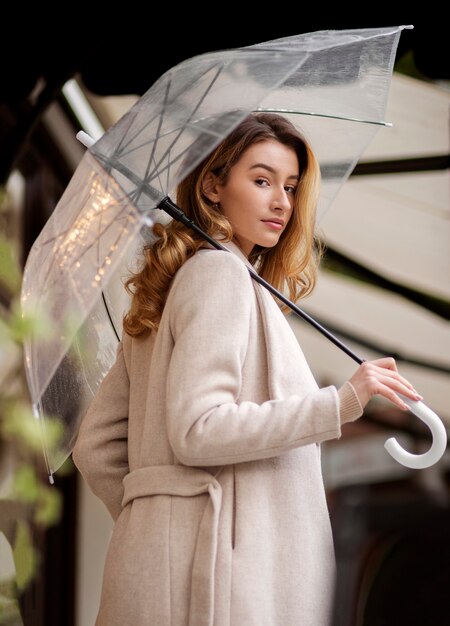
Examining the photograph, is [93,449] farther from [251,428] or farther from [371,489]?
[371,489]

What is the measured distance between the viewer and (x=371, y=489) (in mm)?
779

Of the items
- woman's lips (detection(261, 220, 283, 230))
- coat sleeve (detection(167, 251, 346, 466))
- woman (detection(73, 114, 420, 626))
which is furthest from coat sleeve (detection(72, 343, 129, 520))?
woman's lips (detection(261, 220, 283, 230))

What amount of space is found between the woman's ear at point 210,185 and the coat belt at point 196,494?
0.57 metres

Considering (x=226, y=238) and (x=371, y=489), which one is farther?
(x=226, y=238)

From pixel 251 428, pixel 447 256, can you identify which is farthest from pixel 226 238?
pixel 447 256

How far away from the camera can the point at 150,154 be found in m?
1.94

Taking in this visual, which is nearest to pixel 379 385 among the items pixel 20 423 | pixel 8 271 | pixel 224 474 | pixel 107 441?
pixel 224 474

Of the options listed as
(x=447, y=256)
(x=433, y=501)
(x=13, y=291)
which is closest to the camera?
(x=433, y=501)

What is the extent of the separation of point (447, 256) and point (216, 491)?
448cm

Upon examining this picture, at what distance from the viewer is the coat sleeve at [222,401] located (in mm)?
1705

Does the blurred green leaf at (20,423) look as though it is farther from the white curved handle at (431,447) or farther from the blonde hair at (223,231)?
the white curved handle at (431,447)

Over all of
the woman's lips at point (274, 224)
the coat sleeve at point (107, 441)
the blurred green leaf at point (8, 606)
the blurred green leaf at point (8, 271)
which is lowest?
the blurred green leaf at point (8, 606)

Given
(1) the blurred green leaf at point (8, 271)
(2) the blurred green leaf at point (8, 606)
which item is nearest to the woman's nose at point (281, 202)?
(2) the blurred green leaf at point (8, 606)

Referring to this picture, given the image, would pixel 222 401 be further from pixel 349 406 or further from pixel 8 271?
pixel 8 271
